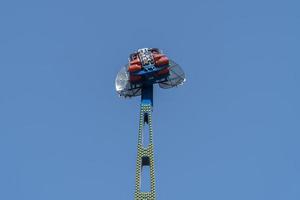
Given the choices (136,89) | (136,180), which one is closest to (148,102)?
(136,89)

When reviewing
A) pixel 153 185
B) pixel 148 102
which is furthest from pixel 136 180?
pixel 148 102

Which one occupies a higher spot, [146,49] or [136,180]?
[146,49]

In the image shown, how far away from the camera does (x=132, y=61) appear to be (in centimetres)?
10269

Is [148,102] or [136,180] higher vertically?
[148,102]

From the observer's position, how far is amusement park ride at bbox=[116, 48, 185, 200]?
9988 cm

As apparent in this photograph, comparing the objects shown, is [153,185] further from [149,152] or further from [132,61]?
[132,61]

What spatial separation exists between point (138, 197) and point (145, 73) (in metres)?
16.9

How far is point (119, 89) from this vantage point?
106 m

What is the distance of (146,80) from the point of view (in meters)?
103

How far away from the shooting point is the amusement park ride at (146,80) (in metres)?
99.9

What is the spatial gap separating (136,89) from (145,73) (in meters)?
4.49

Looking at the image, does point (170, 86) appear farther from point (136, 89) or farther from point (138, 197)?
point (138, 197)

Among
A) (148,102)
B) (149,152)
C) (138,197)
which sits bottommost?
(138,197)

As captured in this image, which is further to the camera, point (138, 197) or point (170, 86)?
point (170, 86)
